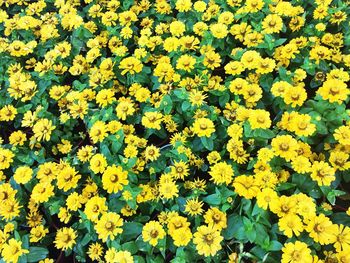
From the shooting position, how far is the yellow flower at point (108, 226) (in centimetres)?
133

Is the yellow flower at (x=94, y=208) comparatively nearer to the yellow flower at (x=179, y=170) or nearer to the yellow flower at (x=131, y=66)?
the yellow flower at (x=179, y=170)

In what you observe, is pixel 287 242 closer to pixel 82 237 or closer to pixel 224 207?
pixel 224 207

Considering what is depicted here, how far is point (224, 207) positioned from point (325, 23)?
1220mm

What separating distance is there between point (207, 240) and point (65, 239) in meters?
0.55

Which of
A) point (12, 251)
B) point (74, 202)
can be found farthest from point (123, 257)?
point (12, 251)

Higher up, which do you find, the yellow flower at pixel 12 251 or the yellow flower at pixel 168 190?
the yellow flower at pixel 168 190

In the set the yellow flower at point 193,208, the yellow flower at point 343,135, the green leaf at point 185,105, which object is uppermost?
the yellow flower at point 343,135

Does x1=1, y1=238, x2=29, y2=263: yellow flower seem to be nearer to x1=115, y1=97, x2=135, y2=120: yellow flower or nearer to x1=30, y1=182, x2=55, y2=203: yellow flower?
x1=30, y1=182, x2=55, y2=203: yellow flower

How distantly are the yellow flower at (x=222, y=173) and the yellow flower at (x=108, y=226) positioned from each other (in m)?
0.40

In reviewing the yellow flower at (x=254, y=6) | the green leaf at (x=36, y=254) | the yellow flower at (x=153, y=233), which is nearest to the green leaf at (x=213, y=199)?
the yellow flower at (x=153, y=233)

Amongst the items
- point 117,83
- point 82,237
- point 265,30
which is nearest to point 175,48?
point 117,83

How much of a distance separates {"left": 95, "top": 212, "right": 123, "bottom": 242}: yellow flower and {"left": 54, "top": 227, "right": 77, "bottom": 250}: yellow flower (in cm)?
15

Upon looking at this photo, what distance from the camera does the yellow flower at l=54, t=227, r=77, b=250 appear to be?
56.1 inches

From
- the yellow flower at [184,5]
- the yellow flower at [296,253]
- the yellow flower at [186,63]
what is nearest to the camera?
the yellow flower at [296,253]
